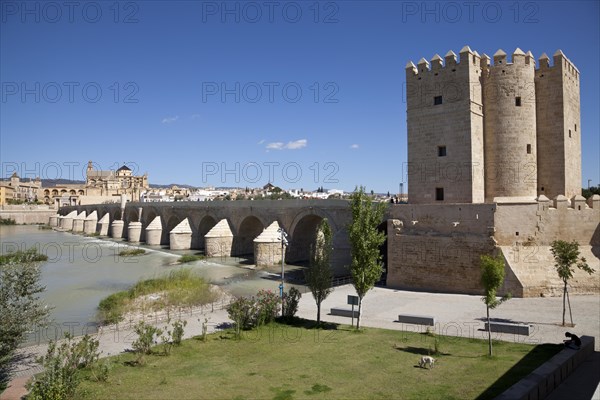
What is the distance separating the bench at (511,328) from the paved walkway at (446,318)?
0.19 meters

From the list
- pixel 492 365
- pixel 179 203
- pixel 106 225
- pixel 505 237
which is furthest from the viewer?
pixel 106 225

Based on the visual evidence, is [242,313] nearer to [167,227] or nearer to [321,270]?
[321,270]

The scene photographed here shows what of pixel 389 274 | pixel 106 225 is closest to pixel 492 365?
pixel 389 274

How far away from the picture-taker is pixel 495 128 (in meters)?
18.9

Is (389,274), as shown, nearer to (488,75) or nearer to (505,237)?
(505,237)

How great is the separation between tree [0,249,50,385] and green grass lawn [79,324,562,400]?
80.3 inches

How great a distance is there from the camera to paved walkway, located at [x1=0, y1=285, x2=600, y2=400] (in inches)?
370

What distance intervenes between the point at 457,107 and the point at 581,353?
470 inches

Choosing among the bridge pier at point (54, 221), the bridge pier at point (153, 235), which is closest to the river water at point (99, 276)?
the bridge pier at point (153, 235)


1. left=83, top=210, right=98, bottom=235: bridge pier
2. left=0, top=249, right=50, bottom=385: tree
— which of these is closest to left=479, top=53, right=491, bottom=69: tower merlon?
left=0, top=249, right=50, bottom=385: tree

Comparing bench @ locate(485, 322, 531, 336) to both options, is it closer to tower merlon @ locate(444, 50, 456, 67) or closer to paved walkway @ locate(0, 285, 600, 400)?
paved walkway @ locate(0, 285, 600, 400)

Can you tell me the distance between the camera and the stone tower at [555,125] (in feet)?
61.2

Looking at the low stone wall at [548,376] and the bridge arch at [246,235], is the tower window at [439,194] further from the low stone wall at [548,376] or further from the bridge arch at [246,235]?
the bridge arch at [246,235]

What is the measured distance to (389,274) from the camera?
19.5m
